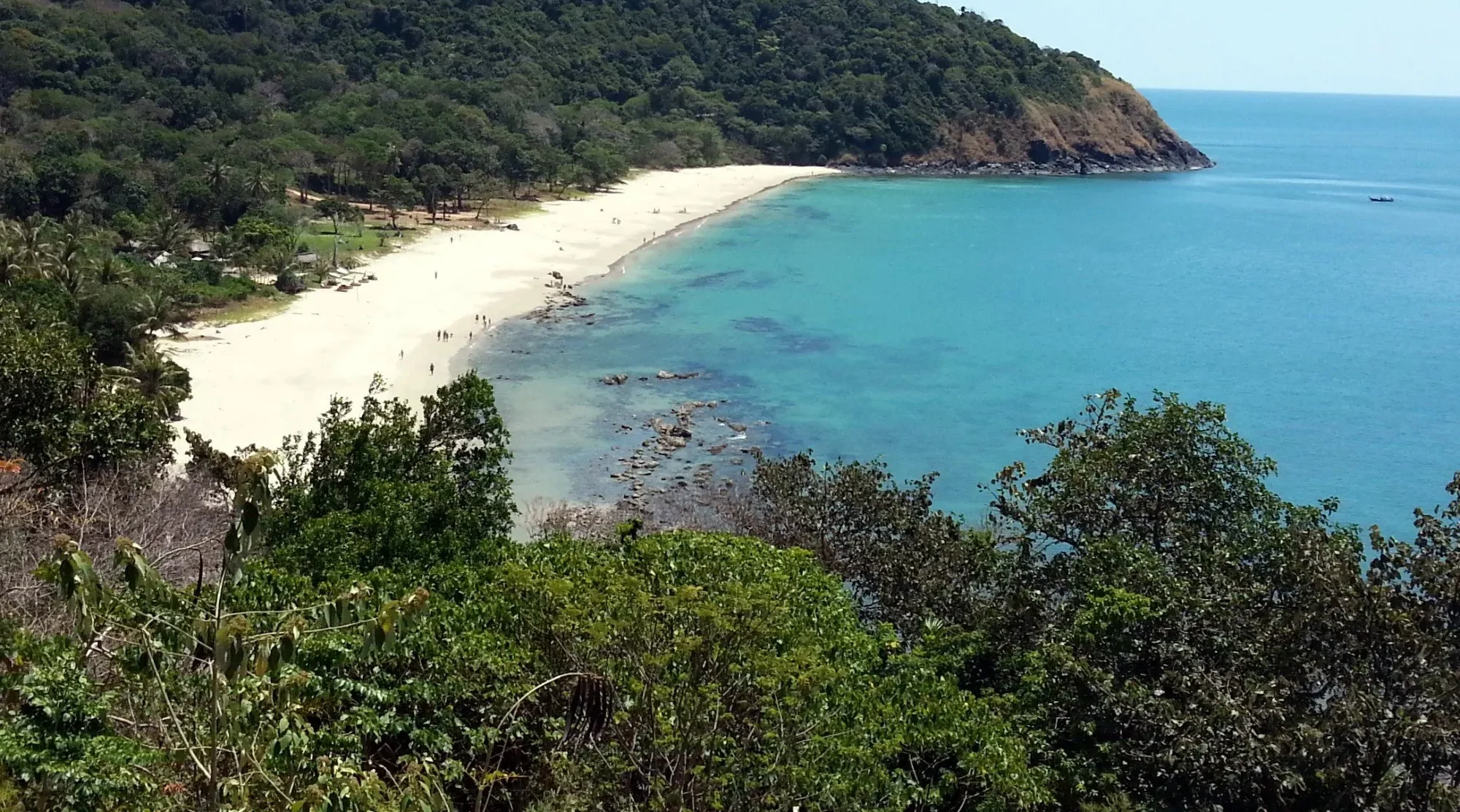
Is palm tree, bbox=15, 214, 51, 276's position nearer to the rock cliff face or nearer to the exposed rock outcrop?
the exposed rock outcrop

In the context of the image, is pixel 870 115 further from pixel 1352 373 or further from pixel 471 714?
pixel 471 714

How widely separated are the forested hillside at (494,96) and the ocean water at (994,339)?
63.9 ft

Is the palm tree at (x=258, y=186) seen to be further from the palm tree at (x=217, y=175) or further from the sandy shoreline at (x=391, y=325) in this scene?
the sandy shoreline at (x=391, y=325)

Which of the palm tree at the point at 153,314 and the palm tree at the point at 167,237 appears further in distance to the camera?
the palm tree at the point at 167,237

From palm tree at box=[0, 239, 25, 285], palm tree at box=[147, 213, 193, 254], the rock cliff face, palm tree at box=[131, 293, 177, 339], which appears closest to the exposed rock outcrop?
the rock cliff face

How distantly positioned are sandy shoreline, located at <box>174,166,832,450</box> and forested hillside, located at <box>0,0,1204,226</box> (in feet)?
30.1

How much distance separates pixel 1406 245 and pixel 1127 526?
262 ft

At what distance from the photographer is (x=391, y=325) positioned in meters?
43.4

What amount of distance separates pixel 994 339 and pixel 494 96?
190 ft

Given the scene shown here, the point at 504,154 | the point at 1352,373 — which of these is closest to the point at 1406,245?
the point at 1352,373

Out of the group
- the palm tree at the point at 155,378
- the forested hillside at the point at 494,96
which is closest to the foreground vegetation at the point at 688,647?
the palm tree at the point at 155,378

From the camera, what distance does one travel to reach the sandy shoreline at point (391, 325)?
32781 mm

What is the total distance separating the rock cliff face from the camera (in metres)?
117

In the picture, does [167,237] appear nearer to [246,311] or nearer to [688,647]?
[246,311]
